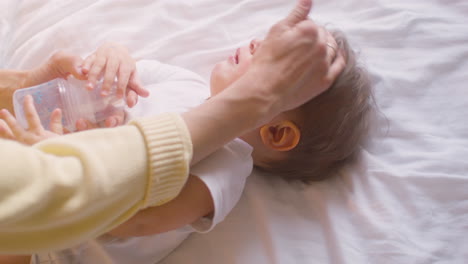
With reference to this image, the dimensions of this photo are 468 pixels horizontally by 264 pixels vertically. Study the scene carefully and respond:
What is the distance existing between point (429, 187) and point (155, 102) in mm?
675

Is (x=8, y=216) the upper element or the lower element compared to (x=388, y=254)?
upper

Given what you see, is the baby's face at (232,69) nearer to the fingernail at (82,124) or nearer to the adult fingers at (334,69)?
the adult fingers at (334,69)

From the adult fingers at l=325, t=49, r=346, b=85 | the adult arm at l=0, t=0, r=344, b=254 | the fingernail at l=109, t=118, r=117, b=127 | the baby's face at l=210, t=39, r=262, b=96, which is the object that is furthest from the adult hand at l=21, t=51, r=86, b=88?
the adult fingers at l=325, t=49, r=346, b=85

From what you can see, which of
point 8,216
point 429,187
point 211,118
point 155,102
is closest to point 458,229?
point 429,187

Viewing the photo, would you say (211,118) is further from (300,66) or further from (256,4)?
(256,4)

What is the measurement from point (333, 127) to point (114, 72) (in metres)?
0.51

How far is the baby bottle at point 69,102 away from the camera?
3.21 feet

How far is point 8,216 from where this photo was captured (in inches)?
20.1

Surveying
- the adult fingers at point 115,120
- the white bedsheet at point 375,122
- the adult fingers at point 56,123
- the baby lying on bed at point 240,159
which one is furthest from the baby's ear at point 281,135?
the adult fingers at point 56,123

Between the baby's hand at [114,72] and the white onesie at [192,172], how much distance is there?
7 cm

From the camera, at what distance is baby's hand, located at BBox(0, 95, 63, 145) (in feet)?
2.75

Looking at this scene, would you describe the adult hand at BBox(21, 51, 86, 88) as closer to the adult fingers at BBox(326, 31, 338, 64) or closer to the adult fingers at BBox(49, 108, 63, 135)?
the adult fingers at BBox(49, 108, 63, 135)

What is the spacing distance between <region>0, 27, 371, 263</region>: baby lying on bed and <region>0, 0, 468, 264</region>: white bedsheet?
49 millimetres

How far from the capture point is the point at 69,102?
1.00m
